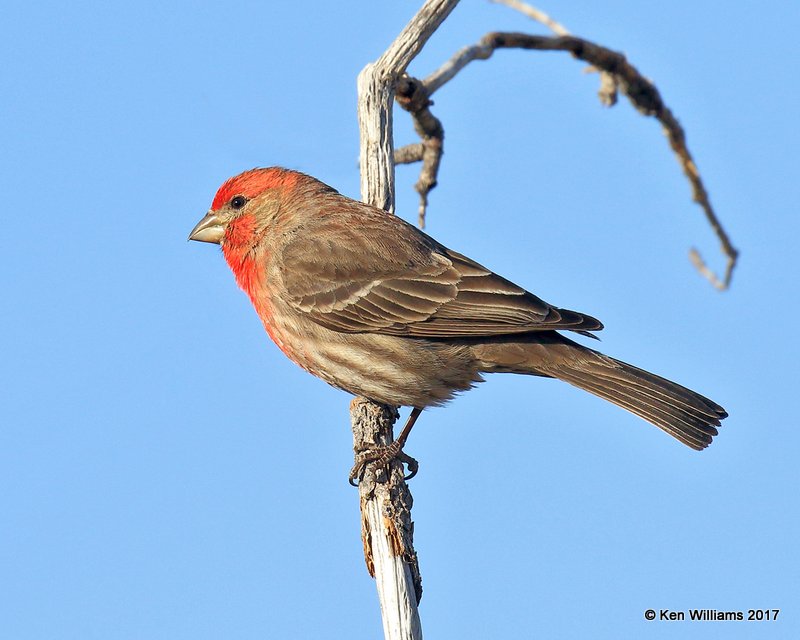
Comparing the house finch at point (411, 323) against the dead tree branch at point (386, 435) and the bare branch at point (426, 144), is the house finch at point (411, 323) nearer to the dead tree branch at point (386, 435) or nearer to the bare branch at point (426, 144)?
the dead tree branch at point (386, 435)

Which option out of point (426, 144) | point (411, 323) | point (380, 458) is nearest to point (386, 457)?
point (380, 458)

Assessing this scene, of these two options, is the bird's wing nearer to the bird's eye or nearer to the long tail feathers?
the long tail feathers

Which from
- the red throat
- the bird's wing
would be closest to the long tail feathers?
the bird's wing

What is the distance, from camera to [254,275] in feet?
24.0

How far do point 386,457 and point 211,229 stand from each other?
2214 millimetres

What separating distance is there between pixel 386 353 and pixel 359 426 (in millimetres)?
516

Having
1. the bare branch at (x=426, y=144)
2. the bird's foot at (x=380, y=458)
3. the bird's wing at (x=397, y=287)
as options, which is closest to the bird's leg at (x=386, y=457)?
the bird's foot at (x=380, y=458)

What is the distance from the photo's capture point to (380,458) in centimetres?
642

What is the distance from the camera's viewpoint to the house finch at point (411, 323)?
6.67m

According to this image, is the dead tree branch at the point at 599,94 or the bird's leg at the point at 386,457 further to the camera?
the dead tree branch at the point at 599,94

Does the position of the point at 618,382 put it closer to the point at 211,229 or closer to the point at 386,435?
the point at 386,435

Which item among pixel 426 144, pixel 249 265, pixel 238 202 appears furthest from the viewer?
pixel 426 144

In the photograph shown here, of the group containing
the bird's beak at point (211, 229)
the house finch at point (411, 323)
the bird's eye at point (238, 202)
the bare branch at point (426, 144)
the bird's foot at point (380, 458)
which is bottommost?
the bird's foot at point (380, 458)

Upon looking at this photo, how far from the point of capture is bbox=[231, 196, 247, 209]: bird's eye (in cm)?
758
